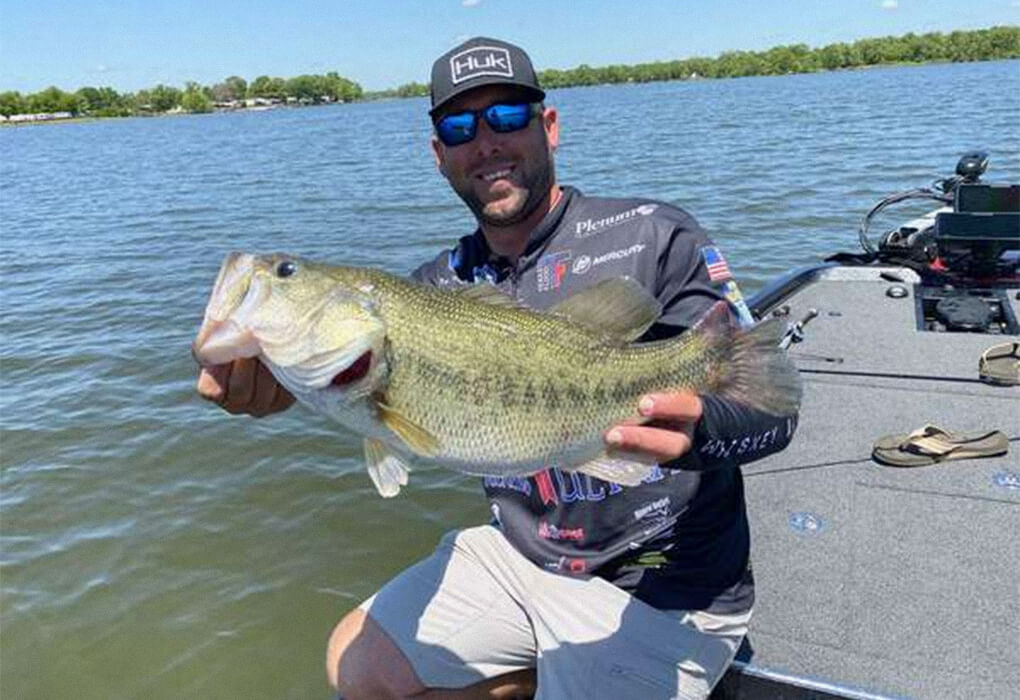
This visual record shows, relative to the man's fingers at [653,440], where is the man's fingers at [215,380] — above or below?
above

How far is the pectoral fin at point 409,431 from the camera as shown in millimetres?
Result: 2217

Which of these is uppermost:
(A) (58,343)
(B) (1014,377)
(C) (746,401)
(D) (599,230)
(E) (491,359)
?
(D) (599,230)

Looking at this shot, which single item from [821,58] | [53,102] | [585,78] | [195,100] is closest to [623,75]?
[585,78]

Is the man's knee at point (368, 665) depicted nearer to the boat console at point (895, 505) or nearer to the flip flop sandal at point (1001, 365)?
the boat console at point (895, 505)

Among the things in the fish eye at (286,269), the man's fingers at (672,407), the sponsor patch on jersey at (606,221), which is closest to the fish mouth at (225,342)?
the fish eye at (286,269)

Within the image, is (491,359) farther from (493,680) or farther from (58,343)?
(58,343)

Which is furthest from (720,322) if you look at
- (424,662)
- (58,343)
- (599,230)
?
(58,343)

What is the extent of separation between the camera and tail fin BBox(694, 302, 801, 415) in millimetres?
2289

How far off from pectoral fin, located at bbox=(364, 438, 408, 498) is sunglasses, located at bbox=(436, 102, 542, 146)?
1.31 metres

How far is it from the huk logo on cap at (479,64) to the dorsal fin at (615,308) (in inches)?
41.9

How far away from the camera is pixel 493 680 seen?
3.21 metres

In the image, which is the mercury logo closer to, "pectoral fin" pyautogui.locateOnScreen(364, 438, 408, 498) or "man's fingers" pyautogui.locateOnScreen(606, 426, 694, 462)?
"man's fingers" pyautogui.locateOnScreen(606, 426, 694, 462)

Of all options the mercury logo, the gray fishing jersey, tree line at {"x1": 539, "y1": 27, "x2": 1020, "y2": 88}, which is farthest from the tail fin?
tree line at {"x1": 539, "y1": 27, "x2": 1020, "y2": 88}

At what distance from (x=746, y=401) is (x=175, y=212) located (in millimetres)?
22795
